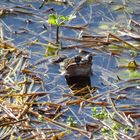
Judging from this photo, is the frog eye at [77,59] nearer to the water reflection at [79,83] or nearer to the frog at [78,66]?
the frog at [78,66]

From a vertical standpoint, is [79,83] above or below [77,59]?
below

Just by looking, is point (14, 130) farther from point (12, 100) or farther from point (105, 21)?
point (105, 21)

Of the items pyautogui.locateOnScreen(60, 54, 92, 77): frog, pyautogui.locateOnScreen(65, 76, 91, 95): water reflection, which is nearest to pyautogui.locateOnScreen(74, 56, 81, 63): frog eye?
pyautogui.locateOnScreen(60, 54, 92, 77): frog

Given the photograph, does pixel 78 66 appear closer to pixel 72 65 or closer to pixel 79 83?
pixel 72 65

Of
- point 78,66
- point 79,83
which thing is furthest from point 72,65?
point 79,83

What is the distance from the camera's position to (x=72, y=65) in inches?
204

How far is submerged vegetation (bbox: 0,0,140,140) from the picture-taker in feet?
14.8

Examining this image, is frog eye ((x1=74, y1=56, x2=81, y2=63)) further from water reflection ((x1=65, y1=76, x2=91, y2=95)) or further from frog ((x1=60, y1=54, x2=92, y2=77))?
water reflection ((x1=65, y1=76, x2=91, y2=95))

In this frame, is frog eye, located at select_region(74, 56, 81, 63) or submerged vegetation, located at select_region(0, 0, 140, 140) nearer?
submerged vegetation, located at select_region(0, 0, 140, 140)

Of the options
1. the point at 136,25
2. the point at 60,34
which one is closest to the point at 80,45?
the point at 60,34

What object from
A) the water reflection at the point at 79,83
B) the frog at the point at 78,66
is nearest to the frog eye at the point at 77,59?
the frog at the point at 78,66

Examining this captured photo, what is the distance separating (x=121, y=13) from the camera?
21.5 ft

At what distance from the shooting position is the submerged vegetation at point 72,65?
14.8ft

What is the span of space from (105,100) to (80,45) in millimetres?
1086
